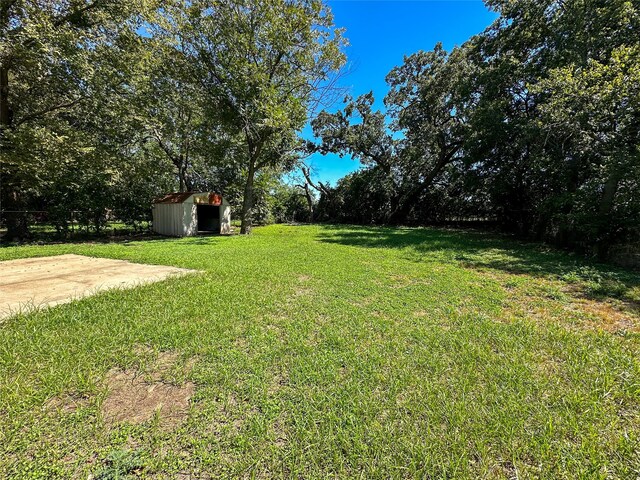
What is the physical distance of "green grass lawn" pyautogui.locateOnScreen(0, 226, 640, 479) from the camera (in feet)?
4.43

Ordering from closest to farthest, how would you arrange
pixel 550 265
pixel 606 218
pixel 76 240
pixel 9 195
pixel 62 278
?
pixel 62 278
pixel 550 265
pixel 606 218
pixel 9 195
pixel 76 240

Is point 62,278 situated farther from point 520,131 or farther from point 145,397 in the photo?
point 520,131

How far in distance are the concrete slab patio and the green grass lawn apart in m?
0.53

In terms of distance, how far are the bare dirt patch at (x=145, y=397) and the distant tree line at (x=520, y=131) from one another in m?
9.79

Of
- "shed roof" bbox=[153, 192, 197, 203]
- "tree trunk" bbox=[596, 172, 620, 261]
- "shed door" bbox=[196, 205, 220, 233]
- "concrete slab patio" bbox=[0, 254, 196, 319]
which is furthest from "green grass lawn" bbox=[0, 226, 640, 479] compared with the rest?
"shed door" bbox=[196, 205, 220, 233]

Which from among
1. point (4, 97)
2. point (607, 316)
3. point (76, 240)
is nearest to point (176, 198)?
point (76, 240)

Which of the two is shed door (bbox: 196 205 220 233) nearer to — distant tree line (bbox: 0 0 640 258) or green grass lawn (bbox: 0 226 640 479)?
distant tree line (bbox: 0 0 640 258)

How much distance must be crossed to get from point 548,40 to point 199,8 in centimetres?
1338

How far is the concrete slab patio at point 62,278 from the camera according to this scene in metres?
3.46

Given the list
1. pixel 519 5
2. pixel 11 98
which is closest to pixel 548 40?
pixel 519 5

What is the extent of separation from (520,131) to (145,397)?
1378 cm

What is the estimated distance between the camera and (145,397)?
181cm

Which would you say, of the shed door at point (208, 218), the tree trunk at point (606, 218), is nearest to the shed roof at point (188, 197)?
the shed door at point (208, 218)

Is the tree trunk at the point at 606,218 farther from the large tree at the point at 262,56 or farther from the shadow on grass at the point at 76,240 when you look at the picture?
the shadow on grass at the point at 76,240
